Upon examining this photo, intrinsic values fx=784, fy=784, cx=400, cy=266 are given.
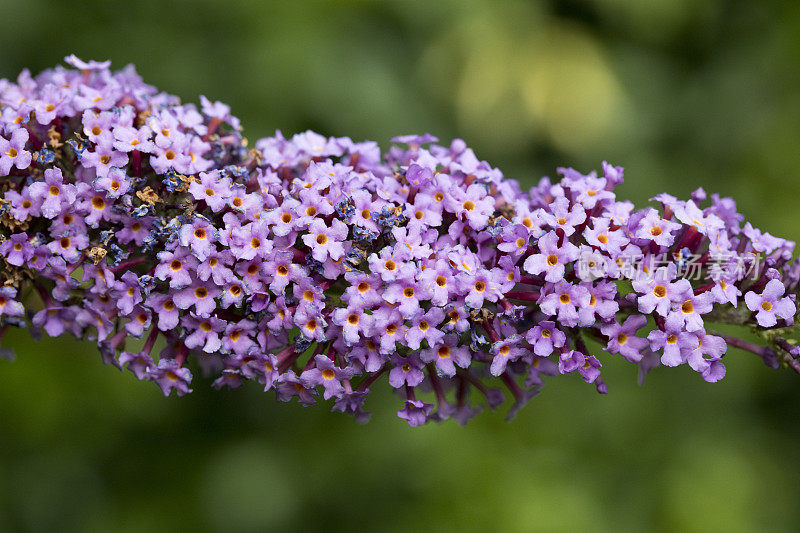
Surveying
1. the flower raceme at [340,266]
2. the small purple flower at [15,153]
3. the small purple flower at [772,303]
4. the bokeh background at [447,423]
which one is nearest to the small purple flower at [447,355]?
the flower raceme at [340,266]

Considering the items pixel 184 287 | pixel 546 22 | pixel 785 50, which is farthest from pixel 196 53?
pixel 785 50

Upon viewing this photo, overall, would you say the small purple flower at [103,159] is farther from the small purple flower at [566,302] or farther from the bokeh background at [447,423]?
the bokeh background at [447,423]

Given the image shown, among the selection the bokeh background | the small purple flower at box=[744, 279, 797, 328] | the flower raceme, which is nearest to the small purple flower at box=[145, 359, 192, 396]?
the flower raceme

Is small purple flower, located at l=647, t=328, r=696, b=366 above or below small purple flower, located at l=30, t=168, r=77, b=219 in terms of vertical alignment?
above

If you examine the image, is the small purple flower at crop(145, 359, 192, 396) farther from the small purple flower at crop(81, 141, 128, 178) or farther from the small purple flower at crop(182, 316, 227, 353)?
the small purple flower at crop(81, 141, 128, 178)

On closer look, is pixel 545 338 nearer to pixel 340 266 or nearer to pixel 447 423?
pixel 340 266

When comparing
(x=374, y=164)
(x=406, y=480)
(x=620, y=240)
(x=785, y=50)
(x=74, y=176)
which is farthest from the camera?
(x=785, y=50)

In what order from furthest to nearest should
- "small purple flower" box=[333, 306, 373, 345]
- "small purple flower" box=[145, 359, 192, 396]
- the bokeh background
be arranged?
the bokeh background, "small purple flower" box=[145, 359, 192, 396], "small purple flower" box=[333, 306, 373, 345]

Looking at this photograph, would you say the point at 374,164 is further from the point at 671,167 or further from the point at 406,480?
the point at 671,167
